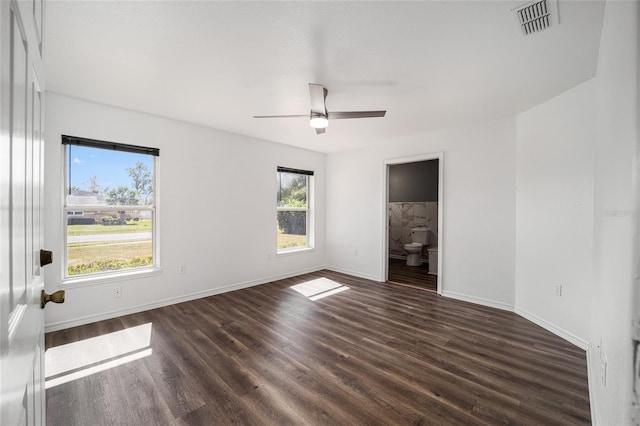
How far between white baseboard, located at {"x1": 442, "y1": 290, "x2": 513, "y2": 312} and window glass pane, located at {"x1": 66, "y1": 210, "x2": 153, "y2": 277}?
4.30 m

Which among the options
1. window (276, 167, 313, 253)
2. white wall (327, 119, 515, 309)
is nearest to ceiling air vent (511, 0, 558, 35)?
white wall (327, 119, 515, 309)

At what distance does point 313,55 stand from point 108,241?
3202mm

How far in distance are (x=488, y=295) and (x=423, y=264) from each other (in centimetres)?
268

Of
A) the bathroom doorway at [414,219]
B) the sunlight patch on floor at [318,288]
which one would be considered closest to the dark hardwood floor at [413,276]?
the bathroom doorway at [414,219]

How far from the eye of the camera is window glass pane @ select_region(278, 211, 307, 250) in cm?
507

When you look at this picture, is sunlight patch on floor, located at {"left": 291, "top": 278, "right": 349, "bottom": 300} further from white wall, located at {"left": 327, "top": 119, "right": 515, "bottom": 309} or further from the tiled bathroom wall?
the tiled bathroom wall

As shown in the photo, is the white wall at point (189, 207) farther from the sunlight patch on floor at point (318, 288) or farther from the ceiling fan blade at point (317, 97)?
the ceiling fan blade at point (317, 97)

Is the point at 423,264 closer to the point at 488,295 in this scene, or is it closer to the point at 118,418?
the point at 488,295

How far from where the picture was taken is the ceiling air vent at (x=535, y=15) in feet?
5.19

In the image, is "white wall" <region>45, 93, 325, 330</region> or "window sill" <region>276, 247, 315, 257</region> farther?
"window sill" <region>276, 247, 315, 257</region>

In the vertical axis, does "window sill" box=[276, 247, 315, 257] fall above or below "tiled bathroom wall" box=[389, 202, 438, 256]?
below

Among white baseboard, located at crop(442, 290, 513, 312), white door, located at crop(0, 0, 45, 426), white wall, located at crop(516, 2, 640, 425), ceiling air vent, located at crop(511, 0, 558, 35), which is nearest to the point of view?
white door, located at crop(0, 0, 45, 426)

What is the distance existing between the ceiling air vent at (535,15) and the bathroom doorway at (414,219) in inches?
144

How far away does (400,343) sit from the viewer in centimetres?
260
